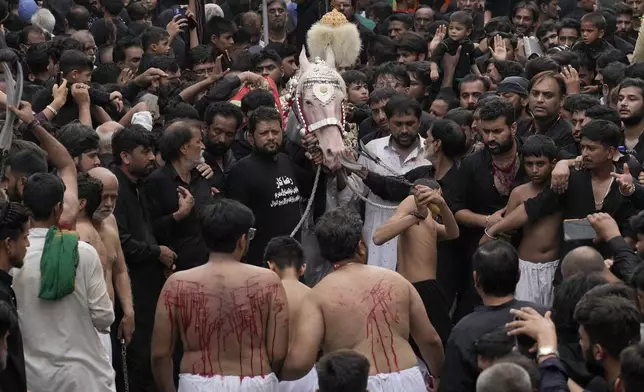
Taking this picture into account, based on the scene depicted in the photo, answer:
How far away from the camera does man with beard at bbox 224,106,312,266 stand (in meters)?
10.3

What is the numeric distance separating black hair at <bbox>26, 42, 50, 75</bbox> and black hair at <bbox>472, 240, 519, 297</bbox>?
20.1ft

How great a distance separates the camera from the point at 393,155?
10766 millimetres

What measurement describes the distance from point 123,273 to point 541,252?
3006 millimetres

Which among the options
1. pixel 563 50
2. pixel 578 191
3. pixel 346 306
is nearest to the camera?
pixel 346 306

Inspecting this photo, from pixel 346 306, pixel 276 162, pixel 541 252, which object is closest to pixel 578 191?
pixel 541 252

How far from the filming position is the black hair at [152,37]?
1417cm

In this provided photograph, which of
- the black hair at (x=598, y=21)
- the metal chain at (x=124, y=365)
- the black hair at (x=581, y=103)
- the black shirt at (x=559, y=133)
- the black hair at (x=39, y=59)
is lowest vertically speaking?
the metal chain at (x=124, y=365)

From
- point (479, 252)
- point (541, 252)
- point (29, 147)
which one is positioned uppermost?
point (29, 147)

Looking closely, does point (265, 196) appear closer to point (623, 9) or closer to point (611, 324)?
point (611, 324)

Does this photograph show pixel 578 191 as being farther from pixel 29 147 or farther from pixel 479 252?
pixel 29 147

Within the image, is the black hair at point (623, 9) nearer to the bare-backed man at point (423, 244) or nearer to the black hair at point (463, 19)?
the black hair at point (463, 19)

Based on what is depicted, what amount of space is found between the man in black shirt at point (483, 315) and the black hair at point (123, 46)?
7.35m

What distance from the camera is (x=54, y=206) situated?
25.9 feet

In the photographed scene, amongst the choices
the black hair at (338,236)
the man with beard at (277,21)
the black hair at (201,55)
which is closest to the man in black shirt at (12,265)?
the black hair at (338,236)
